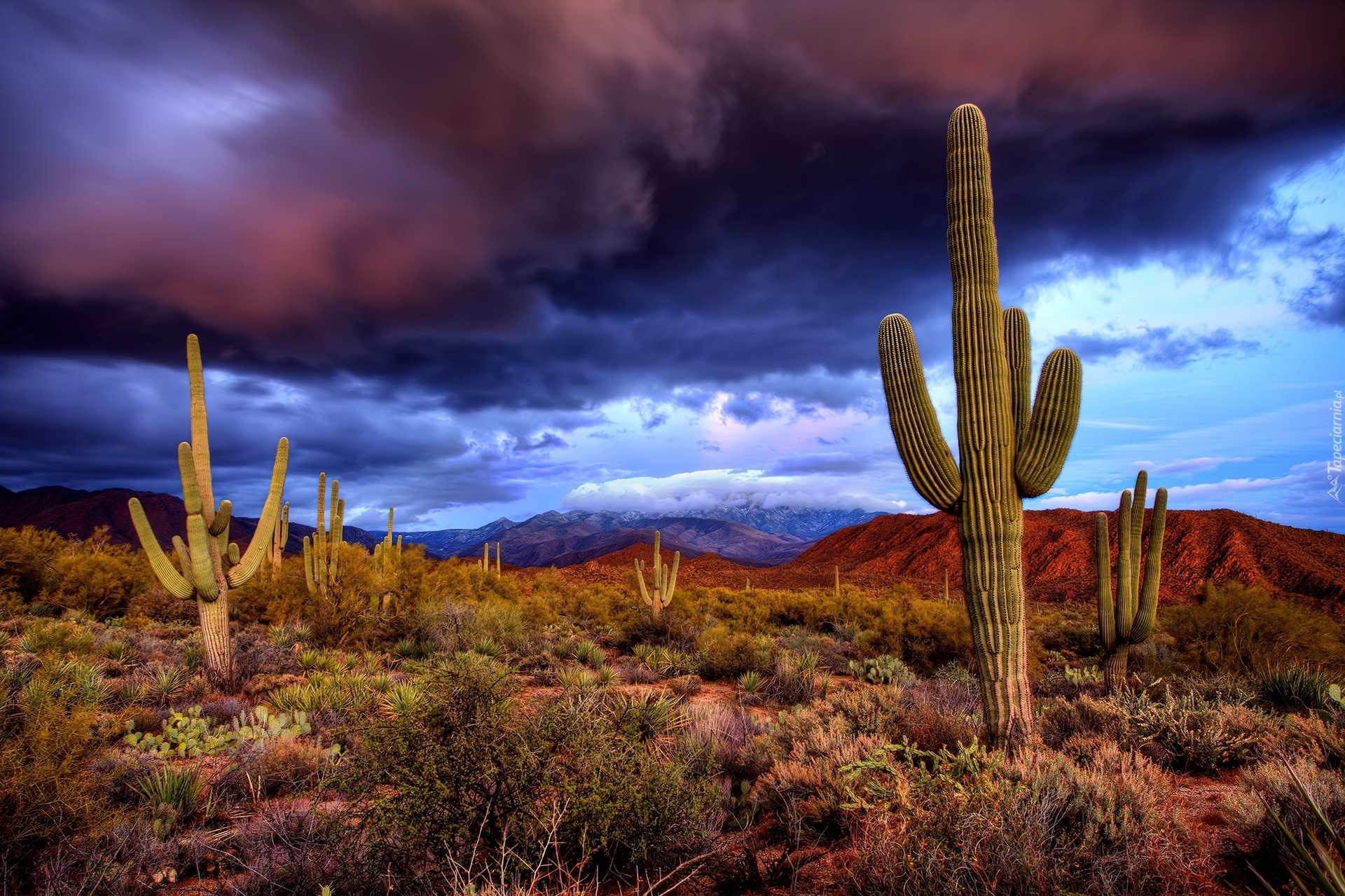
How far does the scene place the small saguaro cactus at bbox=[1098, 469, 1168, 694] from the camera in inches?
380

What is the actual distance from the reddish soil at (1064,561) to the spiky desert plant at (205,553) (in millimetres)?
22742

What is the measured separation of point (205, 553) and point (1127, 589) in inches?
588

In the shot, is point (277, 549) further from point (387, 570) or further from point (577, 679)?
point (577, 679)

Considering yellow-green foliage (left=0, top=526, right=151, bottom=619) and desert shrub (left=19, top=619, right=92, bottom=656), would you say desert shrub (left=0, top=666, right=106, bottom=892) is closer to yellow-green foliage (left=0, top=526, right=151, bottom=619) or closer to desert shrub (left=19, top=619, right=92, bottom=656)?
desert shrub (left=19, top=619, right=92, bottom=656)

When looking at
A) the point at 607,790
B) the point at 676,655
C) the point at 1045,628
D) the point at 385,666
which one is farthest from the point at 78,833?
the point at 1045,628

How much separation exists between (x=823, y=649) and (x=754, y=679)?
5093 mm

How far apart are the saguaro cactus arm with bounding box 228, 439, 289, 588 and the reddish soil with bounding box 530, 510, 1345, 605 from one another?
21.6m

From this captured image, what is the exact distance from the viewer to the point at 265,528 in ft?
35.2

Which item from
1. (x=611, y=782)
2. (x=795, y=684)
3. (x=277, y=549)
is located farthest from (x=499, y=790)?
(x=277, y=549)

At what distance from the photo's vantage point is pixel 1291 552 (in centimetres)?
3788

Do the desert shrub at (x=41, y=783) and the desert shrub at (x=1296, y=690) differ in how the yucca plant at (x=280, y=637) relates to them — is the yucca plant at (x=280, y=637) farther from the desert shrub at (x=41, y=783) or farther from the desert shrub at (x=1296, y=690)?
the desert shrub at (x=1296, y=690)

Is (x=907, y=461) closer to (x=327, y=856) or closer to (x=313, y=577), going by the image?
(x=327, y=856)

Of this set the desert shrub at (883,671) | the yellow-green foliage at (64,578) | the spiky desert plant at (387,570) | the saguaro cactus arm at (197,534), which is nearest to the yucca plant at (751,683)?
the desert shrub at (883,671)

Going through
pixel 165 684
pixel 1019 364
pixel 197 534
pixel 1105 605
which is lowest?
pixel 165 684
